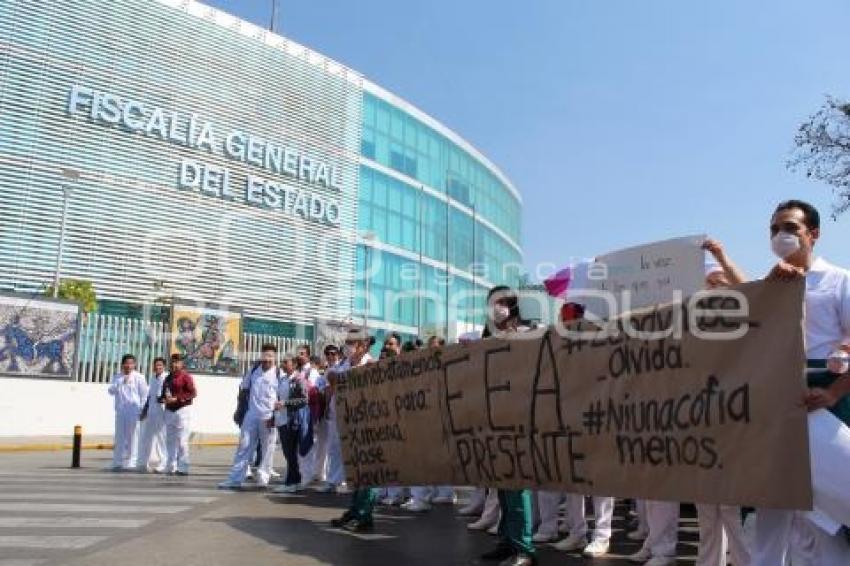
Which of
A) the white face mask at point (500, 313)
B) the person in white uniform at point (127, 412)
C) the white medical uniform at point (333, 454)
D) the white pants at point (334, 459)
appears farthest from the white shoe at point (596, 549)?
the person in white uniform at point (127, 412)

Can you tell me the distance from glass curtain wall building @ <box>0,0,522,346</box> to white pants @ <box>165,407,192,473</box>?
43.8ft

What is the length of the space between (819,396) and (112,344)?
77.6ft

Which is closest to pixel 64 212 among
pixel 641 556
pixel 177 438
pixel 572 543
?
pixel 177 438

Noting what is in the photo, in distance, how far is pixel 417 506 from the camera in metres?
9.60

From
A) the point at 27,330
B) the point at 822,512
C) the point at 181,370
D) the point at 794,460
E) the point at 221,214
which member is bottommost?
the point at 822,512

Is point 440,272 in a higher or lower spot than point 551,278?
higher

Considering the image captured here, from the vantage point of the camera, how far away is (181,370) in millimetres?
14492

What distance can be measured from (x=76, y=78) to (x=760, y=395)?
38.2 metres

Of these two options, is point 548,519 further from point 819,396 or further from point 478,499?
point 819,396

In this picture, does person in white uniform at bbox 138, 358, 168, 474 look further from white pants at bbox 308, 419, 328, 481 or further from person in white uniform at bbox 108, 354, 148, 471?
white pants at bbox 308, 419, 328, 481

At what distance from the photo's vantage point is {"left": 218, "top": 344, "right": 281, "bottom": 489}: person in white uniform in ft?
38.7

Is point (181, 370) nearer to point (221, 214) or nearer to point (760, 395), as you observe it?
point (760, 395)

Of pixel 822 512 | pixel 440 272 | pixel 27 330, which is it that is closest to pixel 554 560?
pixel 822 512

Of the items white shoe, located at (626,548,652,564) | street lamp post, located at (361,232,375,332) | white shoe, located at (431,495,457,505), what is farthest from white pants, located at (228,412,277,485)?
street lamp post, located at (361,232,375,332)
